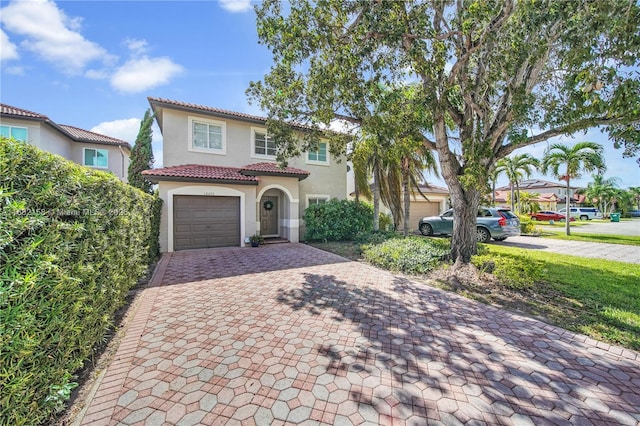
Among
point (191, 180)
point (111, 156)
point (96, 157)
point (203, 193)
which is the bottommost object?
point (203, 193)

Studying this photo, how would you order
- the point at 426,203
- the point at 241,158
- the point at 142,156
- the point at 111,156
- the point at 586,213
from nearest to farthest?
the point at 241,158 < the point at 142,156 < the point at 111,156 < the point at 426,203 < the point at 586,213

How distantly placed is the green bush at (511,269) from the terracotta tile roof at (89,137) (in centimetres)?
2602

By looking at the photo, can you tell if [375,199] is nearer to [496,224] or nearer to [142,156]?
[496,224]

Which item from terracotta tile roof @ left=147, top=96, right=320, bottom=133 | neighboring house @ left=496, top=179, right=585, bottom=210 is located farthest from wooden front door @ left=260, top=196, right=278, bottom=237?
neighboring house @ left=496, top=179, right=585, bottom=210

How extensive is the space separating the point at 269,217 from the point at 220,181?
171 inches

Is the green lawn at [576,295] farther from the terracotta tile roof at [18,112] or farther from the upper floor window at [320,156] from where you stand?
the terracotta tile roof at [18,112]

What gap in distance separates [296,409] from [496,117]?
8559 millimetres

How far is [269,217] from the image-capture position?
1594 centimetres

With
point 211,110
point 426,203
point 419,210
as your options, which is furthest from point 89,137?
point 426,203

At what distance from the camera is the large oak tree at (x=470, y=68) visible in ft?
16.8

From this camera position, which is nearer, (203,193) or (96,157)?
(203,193)

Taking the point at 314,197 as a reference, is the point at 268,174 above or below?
above

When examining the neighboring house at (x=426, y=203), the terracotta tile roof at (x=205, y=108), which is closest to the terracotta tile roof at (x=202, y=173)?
the terracotta tile roof at (x=205, y=108)

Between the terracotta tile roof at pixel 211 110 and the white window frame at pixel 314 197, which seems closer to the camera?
the terracotta tile roof at pixel 211 110
